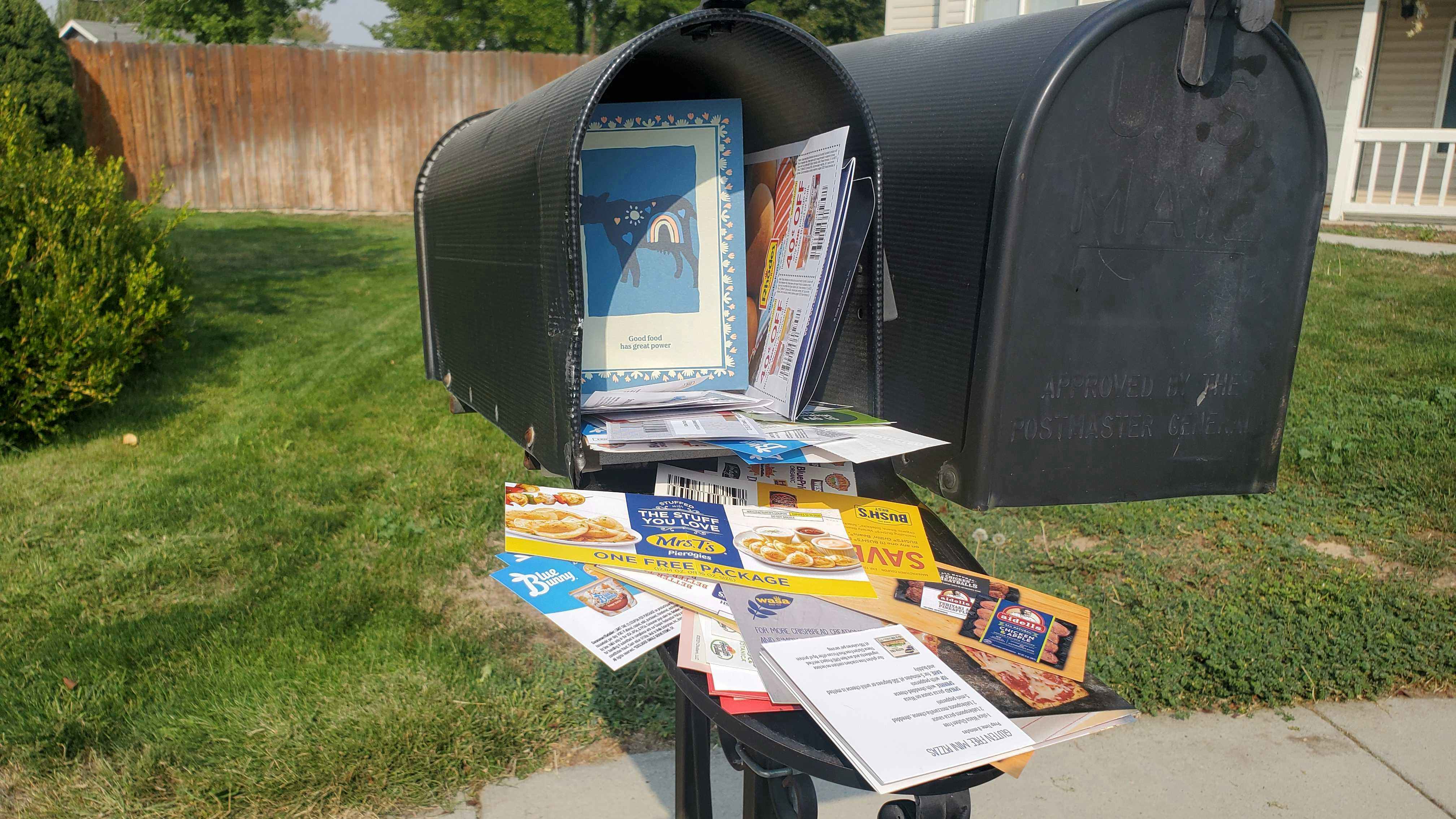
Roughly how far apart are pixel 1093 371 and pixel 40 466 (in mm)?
5178

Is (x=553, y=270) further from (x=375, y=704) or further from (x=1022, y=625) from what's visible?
(x=375, y=704)

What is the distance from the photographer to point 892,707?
1052 mm

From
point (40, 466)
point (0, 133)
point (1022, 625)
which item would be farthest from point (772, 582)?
point (0, 133)

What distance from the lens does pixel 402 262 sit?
410 inches

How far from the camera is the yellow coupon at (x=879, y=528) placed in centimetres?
132

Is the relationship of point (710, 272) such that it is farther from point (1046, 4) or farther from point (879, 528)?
point (1046, 4)

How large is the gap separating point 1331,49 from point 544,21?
25528 millimetres

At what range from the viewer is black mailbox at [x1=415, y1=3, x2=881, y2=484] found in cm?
127

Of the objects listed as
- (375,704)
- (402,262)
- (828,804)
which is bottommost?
(828,804)

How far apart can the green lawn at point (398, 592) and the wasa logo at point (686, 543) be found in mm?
1673

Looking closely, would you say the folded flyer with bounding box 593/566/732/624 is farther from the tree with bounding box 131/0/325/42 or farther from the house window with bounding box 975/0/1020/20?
the tree with bounding box 131/0/325/42

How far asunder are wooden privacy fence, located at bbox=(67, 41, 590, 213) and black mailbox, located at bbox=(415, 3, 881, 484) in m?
13.4

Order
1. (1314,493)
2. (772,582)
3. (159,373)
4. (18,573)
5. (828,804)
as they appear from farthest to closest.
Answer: (159,373), (1314,493), (18,573), (828,804), (772,582)

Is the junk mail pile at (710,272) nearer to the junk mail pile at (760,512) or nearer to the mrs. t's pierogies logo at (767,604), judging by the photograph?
the junk mail pile at (760,512)
